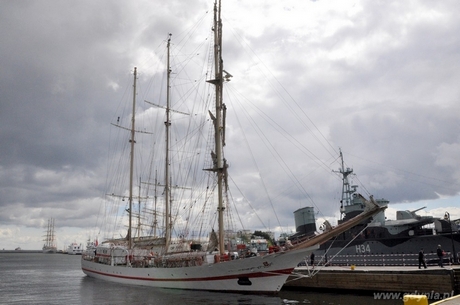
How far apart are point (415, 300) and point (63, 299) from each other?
30.3 m

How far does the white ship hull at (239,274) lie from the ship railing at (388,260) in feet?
29.5

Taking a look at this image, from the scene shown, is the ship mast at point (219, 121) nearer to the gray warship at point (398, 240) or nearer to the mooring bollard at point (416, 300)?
the gray warship at point (398, 240)

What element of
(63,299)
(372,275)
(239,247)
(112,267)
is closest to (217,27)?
(239,247)

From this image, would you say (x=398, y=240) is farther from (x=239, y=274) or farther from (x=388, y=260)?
(x=239, y=274)

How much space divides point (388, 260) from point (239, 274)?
15.3 meters

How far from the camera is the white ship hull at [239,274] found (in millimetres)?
26781

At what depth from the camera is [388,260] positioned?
3369 cm

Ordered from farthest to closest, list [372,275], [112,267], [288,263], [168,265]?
[112,267], [168,265], [288,263], [372,275]

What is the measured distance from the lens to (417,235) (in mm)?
35906

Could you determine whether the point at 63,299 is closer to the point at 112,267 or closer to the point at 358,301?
the point at 112,267
